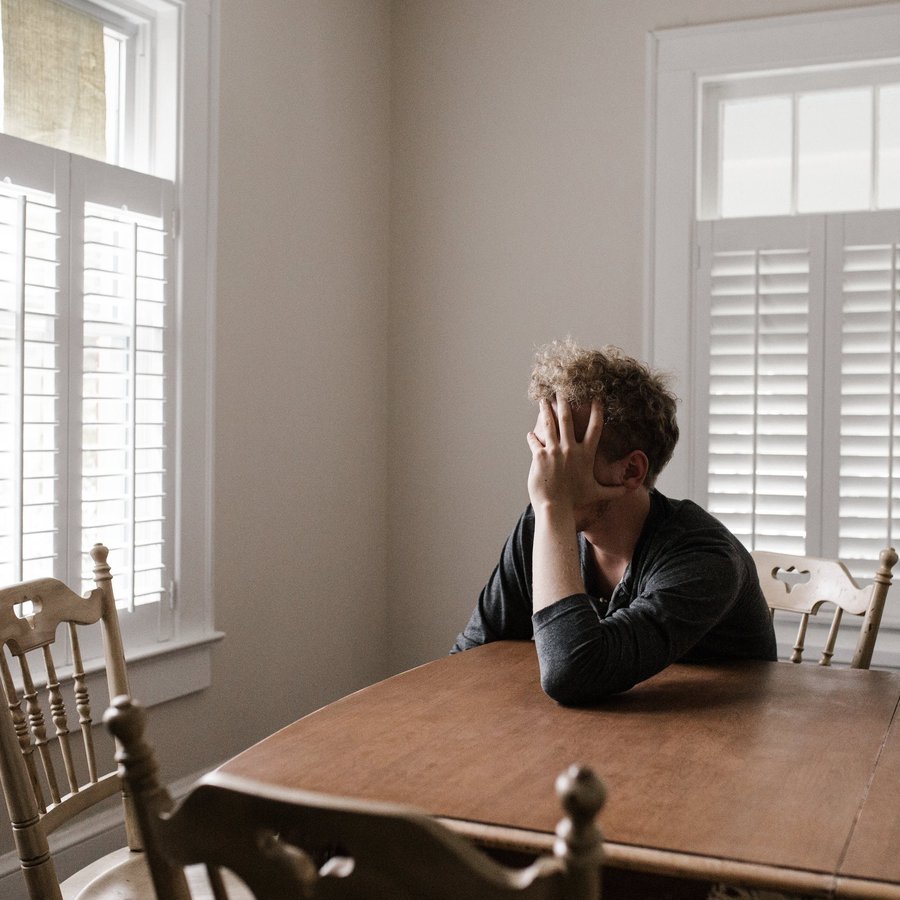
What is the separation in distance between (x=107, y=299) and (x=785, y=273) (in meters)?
1.98

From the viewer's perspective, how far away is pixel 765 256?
325 centimetres

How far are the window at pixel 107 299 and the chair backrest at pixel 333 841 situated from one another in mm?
1543

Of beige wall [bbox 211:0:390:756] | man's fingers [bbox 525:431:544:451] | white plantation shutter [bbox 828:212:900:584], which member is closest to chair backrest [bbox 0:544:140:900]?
man's fingers [bbox 525:431:544:451]

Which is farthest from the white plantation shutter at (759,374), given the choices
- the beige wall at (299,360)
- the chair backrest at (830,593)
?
the beige wall at (299,360)

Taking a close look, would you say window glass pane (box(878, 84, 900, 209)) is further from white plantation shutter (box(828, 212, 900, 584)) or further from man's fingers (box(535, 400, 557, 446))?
man's fingers (box(535, 400, 557, 446))

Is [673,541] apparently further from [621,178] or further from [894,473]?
[621,178]

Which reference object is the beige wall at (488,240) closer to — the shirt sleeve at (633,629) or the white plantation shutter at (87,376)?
the white plantation shutter at (87,376)

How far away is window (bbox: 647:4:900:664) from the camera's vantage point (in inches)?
123

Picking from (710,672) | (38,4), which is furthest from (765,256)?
(38,4)

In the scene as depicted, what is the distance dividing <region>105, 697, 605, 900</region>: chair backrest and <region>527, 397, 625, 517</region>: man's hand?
1.03 m

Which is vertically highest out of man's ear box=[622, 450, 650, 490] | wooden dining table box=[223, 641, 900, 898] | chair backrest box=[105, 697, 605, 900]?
man's ear box=[622, 450, 650, 490]

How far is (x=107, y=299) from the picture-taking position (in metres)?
2.47

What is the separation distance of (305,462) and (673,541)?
5.50 ft

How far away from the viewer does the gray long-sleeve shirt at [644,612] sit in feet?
5.10
